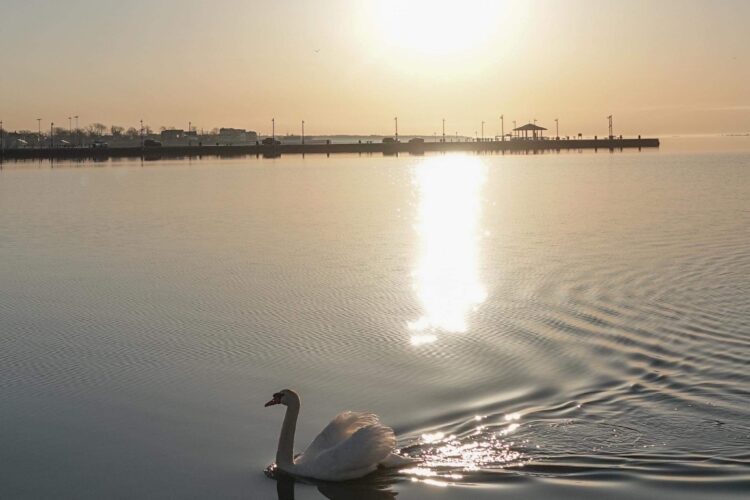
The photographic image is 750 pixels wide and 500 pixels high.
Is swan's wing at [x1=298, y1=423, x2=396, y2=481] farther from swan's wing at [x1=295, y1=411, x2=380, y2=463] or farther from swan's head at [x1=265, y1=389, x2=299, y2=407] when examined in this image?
swan's head at [x1=265, y1=389, x2=299, y2=407]

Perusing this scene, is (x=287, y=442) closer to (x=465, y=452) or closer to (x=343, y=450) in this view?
(x=343, y=450)

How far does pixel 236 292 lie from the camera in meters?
20.3

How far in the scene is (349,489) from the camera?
9.53 metres

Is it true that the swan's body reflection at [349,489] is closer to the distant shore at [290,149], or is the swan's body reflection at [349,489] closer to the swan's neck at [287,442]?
the swan's neck at [287,442]

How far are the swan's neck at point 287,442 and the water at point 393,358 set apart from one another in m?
0.34

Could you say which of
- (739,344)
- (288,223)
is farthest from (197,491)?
(288,223)

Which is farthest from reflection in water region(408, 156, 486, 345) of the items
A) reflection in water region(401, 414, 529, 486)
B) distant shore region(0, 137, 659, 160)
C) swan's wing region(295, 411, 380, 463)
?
distant shore region(0, 137, 659, 160)

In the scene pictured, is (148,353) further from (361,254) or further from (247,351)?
(361,254)

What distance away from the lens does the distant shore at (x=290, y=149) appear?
147875 millimetres

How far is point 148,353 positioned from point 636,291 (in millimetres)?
9825

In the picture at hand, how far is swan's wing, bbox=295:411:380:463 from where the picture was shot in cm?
974

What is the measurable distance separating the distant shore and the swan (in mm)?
144689

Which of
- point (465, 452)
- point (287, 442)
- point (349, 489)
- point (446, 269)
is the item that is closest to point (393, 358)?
point (465, 452)

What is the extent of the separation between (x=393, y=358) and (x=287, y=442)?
15.5 feet
